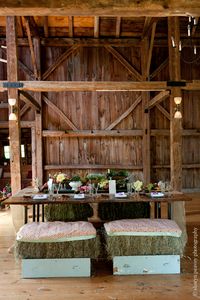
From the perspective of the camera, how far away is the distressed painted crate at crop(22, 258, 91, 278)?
3521 mm

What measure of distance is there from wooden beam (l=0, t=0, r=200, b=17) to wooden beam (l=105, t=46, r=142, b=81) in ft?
20.3

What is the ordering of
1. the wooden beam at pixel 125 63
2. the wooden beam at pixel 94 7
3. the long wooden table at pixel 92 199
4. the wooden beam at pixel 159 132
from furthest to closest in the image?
the wooden beam at pixel 159 132 → the wooden beam at pixel 125 63 → the long wooden table at pixel 92 199 → the wooden beam at pixel 94 7

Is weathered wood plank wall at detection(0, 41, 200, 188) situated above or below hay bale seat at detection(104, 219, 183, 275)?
above

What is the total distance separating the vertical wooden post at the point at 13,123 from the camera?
530 cm

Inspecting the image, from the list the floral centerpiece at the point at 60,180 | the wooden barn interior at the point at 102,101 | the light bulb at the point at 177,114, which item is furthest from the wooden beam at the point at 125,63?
the floral centerpiece at the point at 60,180

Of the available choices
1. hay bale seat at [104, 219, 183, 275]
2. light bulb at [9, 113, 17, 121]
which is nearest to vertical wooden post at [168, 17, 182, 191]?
hay bale seat at [104, 219, 183, 275]

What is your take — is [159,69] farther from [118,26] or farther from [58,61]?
[58,61]

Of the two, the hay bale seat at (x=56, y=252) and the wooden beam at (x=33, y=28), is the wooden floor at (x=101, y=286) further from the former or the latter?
the wooden beam at (x=33, y=28)

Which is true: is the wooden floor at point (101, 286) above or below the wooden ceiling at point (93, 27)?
below

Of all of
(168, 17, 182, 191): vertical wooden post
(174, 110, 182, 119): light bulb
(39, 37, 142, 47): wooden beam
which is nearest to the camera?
(174, 110, 182, 119): light bulb

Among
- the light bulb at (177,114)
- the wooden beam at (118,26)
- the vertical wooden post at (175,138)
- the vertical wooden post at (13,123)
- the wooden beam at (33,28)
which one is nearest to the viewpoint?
the vertical wooden post at (13,123)

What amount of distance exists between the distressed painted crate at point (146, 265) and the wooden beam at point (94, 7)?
8.50 feet

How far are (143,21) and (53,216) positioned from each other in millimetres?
5793

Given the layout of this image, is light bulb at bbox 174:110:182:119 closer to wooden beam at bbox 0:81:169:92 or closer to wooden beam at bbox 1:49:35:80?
wooden beam at bbox 0:81:169:92
